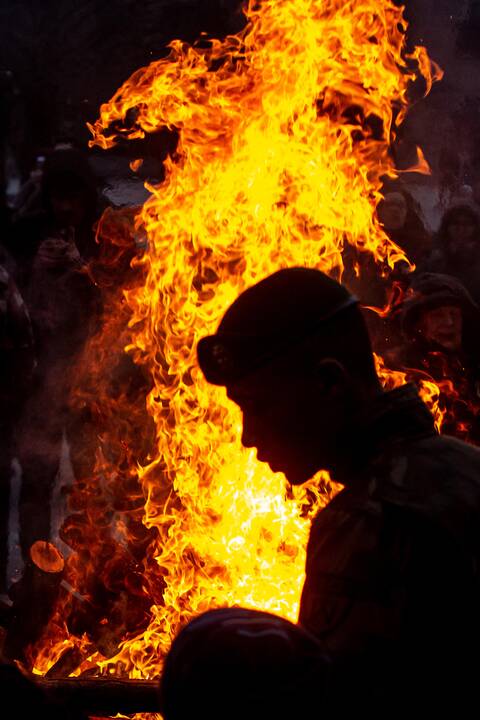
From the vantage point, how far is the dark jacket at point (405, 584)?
1.63m

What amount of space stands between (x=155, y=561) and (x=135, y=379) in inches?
72.7

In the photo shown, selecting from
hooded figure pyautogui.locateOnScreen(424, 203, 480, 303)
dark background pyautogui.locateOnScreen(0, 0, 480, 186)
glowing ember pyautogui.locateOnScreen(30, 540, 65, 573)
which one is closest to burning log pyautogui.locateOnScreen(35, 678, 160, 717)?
glowing ember pyautogui.locateOnScreen(30, 540, 65, 573)

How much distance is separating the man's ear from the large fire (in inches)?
130

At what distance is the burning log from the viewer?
396 cm

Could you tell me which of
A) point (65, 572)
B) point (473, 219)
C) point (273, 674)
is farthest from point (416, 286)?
point (273, 674)

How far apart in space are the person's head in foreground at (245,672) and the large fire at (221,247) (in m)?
3.59

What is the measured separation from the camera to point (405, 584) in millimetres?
1649

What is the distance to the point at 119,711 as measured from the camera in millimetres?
4000

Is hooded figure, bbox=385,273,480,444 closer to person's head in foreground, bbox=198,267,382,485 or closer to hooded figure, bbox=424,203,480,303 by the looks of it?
hooded figure, bbox=424,203,480,303

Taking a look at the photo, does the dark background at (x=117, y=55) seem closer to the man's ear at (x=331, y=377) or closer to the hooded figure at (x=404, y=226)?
the hooded figure at (x=404, y=226)

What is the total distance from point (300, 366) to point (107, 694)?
8.85 ft

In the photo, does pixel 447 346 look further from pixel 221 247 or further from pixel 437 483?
pixel 437 483

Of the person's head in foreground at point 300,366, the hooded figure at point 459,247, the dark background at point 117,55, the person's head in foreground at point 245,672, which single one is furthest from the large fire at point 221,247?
the dark background at point 117,55

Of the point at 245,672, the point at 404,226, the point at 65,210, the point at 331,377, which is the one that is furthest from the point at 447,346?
the point at 245,672
